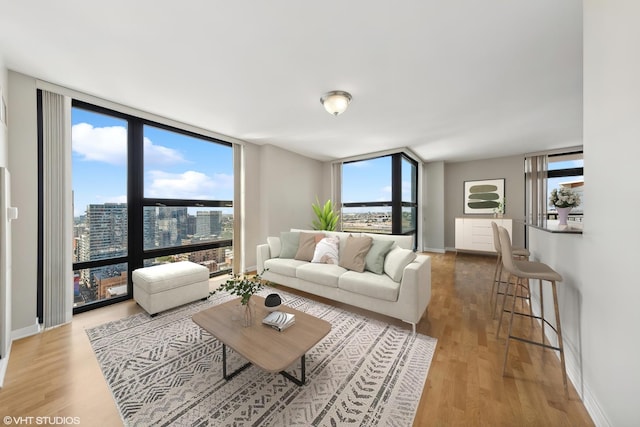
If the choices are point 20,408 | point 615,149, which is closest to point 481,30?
point 615,149

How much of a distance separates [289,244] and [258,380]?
6.69 ft

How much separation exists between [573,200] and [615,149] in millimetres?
958

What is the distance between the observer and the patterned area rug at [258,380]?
1.28 m

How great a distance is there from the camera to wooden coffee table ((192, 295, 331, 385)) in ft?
4.20

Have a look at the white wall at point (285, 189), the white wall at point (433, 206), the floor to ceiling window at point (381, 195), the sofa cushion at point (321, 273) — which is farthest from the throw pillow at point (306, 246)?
the white wall at point (433, 206)

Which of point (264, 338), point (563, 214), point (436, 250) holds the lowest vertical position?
point (436, 250)

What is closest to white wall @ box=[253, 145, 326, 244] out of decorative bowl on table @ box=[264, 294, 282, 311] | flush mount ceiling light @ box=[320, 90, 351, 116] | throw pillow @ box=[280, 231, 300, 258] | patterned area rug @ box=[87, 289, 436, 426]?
throw pillow @ box=[280, 231, 300, 258]

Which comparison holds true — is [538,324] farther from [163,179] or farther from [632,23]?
[163,179]

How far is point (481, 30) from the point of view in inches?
62.9

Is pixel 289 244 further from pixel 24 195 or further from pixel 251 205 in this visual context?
pixel 24 195

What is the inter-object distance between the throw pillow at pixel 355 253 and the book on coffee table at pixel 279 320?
115 centimetres

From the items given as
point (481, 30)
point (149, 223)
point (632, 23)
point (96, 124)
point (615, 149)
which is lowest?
point (149, 223)

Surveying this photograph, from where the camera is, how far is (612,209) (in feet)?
3.62

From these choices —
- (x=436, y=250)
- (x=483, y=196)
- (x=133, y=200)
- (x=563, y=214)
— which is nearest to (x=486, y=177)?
(x=483, y=196)
